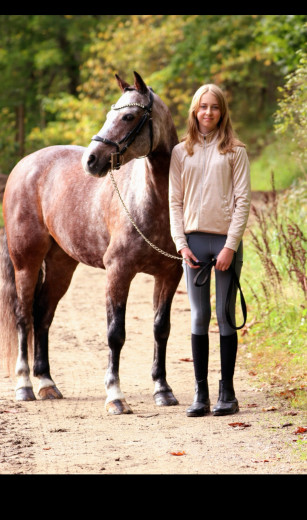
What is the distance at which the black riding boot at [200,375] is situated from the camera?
200 inches

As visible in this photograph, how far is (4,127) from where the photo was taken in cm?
3116

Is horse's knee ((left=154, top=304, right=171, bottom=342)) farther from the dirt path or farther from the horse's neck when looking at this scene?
the horse's neck

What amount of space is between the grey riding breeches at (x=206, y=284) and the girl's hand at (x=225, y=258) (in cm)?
10

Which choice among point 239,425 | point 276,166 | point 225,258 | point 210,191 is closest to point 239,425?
point 239,425

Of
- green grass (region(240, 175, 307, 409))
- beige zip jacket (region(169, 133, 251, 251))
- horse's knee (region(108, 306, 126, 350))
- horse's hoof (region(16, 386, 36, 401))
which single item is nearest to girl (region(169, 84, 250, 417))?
beige zip jacket (region(169, 133, 251, 251))

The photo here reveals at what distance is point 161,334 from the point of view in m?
5.64

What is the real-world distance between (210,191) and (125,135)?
0.68 metres

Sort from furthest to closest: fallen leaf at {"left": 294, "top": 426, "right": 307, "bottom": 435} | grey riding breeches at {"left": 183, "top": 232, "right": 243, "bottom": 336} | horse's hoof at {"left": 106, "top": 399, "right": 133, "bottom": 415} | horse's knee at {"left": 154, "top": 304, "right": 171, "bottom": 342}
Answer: horse's knee at {"left": 154, "top": 304, "right": 171, "bottom": 342} → horse's hoof at {"left": 106, "top": 399, "right": 133, "bottom": 415} → grey riding breeches at {"left": 183, "top": 232, "right": 243, "bottom": 336} → fallen leaf at {"left": 294, "top": 426, "right": 307, "bottom": 435}

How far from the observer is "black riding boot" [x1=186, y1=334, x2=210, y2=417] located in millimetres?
5074

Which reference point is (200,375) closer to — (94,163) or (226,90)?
(94,163)

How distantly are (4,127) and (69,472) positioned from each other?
93.4 feet

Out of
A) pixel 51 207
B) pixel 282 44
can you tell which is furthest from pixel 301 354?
pixel 282 44

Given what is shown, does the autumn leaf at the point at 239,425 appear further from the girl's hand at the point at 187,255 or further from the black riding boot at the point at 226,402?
the girl's hand at the point at 187,255

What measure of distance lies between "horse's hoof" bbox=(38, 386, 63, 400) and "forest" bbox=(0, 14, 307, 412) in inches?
64.0
